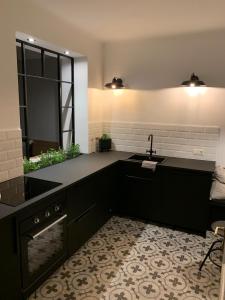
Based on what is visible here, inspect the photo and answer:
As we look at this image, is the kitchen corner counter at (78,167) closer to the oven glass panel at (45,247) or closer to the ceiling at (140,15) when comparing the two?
the oven glass panel at (45,247)

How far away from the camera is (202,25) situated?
2.83m

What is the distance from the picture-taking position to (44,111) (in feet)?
12.6

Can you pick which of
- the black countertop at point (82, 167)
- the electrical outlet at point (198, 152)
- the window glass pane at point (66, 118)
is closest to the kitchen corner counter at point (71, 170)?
the black countertop at point (82, 167)

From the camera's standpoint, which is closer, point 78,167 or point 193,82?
point 78,167

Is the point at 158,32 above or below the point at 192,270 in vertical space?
above

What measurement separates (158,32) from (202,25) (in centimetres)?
55

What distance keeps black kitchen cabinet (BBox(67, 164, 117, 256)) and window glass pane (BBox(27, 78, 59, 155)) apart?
0.92m

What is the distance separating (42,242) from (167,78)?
8.52ft

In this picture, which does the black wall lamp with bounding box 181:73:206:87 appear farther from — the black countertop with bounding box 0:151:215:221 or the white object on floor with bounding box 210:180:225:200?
the white object on floor with bounding box 210:180:225:200

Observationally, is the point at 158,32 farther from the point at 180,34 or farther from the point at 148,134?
the point at 148,134

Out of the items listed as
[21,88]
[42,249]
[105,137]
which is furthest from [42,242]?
[105,137]

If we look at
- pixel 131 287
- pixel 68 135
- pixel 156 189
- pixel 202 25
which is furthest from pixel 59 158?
pixel 202 25

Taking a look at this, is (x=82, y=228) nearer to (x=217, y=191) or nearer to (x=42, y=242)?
(x=42, y=242)

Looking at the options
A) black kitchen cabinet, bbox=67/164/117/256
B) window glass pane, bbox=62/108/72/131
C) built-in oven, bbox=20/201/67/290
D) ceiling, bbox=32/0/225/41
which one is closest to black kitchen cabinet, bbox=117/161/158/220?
black kitchen cabinet, bbox=67/164/117/256
